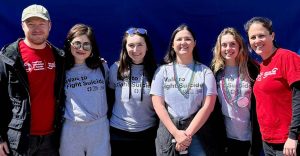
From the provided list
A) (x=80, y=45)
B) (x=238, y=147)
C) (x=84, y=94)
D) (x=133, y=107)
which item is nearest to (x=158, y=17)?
(x=80, y=45)

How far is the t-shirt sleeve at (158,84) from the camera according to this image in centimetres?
307

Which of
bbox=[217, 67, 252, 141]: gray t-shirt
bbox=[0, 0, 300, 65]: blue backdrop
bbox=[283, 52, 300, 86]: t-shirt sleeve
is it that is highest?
bbox=[0, 0, 300, 65]: blue backdrop

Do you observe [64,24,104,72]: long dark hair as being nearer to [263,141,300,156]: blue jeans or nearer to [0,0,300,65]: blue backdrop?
[0,0,300,65]: blue backdrop

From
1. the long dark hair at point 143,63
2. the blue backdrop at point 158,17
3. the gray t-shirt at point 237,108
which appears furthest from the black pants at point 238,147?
the blue backdrop at point 158,17

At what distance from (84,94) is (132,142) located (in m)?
0.57

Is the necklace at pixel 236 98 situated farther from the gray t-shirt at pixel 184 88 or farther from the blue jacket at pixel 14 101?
the blue jacket at pixel 14 101

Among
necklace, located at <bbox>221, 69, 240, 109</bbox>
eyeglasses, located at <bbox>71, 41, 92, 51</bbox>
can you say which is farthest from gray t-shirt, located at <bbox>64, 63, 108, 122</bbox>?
necklace, located at <bbox>221, 69, 240, 109</bbox>

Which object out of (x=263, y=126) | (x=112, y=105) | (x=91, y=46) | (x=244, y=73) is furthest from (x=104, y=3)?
(x=263, y=126)

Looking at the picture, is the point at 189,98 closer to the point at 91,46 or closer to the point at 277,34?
the point at 91,46

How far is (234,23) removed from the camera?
3715 millimetres

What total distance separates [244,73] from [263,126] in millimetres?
511

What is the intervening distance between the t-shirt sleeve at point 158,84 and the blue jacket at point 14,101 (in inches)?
38.7

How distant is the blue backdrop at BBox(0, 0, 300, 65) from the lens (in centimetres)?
365

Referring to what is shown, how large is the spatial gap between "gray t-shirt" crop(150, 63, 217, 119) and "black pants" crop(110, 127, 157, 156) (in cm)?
33
